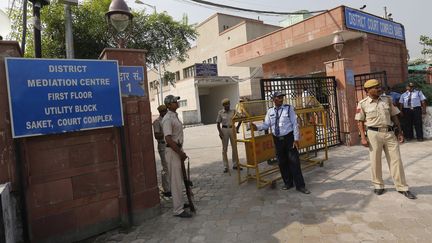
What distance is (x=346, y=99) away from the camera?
28.8 ft

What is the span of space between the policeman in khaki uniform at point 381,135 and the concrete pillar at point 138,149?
10.6 ft

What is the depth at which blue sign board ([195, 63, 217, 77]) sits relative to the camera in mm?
28219

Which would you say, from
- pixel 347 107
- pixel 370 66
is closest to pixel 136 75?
pixel 347 107

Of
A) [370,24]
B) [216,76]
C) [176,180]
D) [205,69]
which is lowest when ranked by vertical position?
[176,180]

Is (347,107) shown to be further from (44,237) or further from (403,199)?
(44,237)

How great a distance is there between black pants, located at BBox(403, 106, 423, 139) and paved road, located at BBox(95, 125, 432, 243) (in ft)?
9.56

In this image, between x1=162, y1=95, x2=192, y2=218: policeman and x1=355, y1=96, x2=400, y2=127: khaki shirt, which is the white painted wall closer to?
x1=355, y1=96, x2=400, y2=127: khaki shirt

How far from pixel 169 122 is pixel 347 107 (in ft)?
20.1

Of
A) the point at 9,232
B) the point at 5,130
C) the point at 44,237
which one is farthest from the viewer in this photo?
the point at 44,237

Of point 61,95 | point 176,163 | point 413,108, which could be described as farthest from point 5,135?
point 413,108

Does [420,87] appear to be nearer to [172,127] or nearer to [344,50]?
[344,50]

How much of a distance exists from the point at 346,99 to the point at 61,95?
7457 mm

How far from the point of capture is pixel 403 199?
14.3 ft

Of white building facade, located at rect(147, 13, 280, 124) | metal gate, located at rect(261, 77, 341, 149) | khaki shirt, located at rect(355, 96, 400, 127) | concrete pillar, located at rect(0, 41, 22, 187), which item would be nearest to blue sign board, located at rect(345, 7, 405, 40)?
metal gate, located at rect(261, 77, 341, 149)
